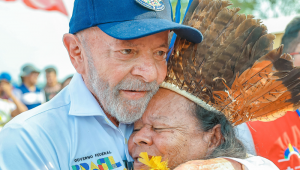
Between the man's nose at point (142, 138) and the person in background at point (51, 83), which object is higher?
the person in background at point (51, 83)

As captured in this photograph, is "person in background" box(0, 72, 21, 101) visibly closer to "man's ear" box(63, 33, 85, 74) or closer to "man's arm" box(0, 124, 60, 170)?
"man's ear" box(63, 33, 85, 74)

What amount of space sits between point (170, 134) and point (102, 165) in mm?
567

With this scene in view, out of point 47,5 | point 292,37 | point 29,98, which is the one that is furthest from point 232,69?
point 47,5

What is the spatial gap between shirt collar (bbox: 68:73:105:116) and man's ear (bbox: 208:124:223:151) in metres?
0.87

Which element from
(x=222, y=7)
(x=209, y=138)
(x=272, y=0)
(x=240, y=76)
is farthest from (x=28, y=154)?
(x=272, y=0)

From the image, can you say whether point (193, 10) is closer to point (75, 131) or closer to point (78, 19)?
point (78, 19)

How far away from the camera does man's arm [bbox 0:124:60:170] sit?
5.06 ft

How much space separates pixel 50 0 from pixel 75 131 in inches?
436

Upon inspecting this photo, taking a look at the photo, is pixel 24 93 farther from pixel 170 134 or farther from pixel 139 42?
pixel 139 42

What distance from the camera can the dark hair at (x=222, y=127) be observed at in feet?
6.88

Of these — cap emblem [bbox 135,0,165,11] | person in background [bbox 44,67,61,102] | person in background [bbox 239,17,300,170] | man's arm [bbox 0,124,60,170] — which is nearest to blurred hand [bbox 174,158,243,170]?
man's arm [bbox 0,124,60,170]

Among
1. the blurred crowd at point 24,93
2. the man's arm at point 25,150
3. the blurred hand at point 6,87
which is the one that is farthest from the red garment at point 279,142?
the blurred hand at point 6,87

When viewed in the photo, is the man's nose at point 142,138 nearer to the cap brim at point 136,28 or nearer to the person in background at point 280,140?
the cap brim at point 136,28

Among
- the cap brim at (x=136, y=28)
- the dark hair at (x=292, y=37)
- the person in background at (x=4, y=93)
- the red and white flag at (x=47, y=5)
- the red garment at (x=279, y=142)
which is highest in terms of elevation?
the red and white flag at (x=47, y=5)
